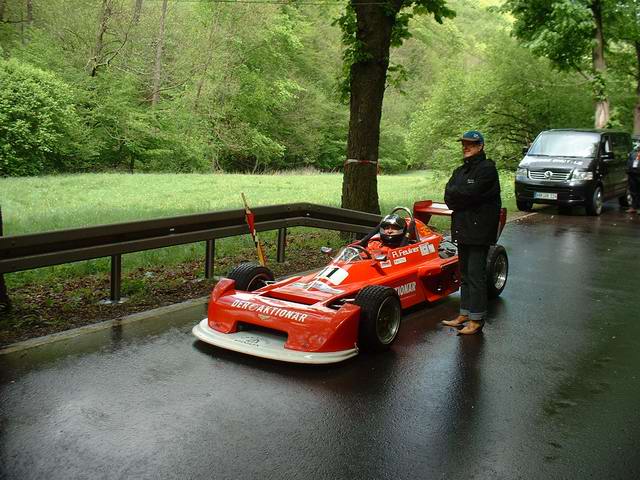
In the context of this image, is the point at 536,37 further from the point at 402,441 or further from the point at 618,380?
the point at 402,441

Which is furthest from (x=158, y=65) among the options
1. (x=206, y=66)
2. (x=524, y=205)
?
(x=524, y=205)

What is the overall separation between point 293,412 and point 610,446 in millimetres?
2204

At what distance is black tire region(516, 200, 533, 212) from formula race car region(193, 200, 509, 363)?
11.2m

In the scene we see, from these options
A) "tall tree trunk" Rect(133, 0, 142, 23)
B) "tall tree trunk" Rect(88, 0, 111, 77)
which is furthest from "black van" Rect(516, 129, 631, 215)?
"tall tree trunk" Rect(133, 0, 142, 23)

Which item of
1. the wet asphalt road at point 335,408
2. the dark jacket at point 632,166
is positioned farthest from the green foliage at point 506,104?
the wet asphalt road at point 335,408

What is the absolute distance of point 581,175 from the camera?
18.0 m

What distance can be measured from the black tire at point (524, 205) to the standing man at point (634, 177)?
9.06 feet

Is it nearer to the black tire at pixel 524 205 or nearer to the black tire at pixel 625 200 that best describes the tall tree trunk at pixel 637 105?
the black tire at pixel 625 200

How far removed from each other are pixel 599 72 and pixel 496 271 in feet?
70.3

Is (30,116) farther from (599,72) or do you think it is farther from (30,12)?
(599,72)

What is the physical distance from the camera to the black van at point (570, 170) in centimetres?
1803

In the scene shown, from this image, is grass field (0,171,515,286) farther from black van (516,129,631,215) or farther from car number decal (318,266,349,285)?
car number decal (318,266,349,285)

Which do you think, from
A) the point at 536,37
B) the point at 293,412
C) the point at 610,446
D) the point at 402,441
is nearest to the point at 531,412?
the point at 610,446

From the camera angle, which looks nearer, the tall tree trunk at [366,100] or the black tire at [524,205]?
the tall tree trunk at [366,100]
